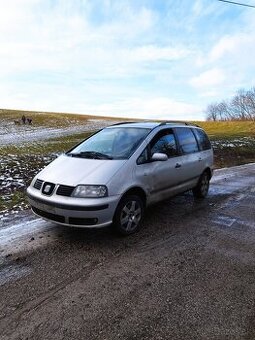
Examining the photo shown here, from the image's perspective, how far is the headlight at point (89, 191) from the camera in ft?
15.5

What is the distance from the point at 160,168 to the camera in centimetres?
586

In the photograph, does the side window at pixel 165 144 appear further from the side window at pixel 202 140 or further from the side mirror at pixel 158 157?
the side window at pixel 202 140

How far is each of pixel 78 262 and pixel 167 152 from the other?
2708mm

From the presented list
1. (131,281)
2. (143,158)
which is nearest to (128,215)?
(143,158)

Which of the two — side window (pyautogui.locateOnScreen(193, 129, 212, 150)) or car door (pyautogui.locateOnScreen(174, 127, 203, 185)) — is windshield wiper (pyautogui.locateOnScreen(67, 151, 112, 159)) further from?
side window (pyautogui.locateOnScreen(193, 129, 212, 150))

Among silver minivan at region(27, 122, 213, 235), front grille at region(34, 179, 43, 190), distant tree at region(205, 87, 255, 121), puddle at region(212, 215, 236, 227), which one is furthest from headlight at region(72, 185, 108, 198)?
distant tree at region(205, 87, 255, 121)

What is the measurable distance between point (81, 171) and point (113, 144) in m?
1.08

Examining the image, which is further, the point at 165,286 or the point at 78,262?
the point at 78,262

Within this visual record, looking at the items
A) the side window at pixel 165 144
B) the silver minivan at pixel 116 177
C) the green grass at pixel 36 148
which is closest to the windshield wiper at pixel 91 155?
the silver minivan at pixel 116 177

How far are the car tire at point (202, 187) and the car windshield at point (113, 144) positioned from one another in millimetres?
2354

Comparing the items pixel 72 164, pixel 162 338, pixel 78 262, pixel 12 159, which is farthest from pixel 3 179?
pixel 162 338

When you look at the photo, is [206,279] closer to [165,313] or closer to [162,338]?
[165,313]

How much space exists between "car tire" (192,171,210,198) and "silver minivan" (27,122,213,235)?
768 millimetres

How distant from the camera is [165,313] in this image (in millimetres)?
3355
